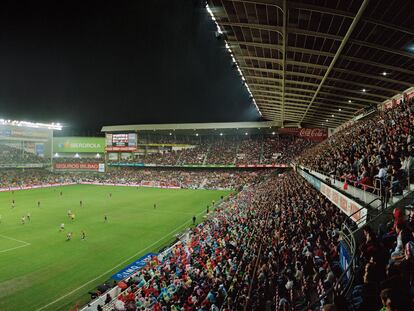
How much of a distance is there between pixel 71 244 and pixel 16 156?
191 ft

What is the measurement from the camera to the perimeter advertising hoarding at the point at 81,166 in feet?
261

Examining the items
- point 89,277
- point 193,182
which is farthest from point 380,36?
point 193,182

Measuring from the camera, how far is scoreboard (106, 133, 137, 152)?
74562 mm

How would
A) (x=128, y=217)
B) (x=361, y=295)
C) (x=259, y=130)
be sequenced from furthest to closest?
(x=259, y=130) < (x=128, y=217) < (x=361, y=295)

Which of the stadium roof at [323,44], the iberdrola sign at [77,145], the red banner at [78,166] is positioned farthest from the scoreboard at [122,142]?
the stadium roof at [323,44]

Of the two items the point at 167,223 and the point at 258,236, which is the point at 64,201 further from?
the point at 258,236

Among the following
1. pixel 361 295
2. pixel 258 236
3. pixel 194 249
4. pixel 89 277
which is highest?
pixel 361 295

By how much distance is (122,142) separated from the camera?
75.4 metres

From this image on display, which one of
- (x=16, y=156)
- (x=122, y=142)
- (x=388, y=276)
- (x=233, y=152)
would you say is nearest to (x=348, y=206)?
(x=388, y=276)

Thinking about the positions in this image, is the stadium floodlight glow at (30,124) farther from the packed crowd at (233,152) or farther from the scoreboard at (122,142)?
the packed crowd at (233,152)

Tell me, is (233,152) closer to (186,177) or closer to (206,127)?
(206,127)

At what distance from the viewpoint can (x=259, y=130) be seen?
68625 millimetres

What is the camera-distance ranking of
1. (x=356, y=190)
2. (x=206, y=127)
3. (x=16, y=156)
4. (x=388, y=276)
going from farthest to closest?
1. (x=16, y=156)
2. (x=206, y=127)
3. (x=356, y=190)
4. (x=388, y=276)

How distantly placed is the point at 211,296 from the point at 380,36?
14.7 m
